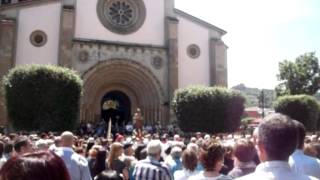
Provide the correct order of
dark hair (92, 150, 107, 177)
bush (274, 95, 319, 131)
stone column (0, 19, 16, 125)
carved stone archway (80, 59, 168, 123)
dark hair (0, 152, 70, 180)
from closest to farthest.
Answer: dark hair (0, 152, 70, 180)
dark hair (92, 150, 107, 177)
stone column (0, 19, 16, 125)
carved stone archway (80, 59, 168, 123)
bush (274, 95, 319, 131)

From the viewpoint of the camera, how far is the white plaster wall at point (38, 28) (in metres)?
32.2

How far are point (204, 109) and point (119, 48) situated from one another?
743 centimetres

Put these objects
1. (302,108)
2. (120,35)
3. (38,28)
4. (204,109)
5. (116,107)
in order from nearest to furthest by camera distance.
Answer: (204,109), (38,28), (120,35), (116,107), (302,108)

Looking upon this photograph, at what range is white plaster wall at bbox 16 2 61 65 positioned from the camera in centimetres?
3216

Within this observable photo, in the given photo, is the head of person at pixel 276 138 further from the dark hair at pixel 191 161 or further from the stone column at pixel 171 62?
the stone column at pixel 171 62

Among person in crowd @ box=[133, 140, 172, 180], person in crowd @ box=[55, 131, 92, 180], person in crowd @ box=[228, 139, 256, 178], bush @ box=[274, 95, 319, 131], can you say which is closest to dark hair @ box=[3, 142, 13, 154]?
person in crowd @ box=[55, 131, 92, 180]

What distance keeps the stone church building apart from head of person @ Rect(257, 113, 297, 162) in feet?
96.8

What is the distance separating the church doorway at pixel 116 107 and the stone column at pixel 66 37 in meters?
4.94

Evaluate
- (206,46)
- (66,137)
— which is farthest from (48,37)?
(66,137)

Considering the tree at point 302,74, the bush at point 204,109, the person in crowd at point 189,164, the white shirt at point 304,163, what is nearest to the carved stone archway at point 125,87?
the bush at point 204,109

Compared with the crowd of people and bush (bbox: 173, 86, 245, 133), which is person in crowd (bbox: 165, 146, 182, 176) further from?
bush (bbox: 173, 86, 245, 133)

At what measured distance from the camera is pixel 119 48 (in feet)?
111

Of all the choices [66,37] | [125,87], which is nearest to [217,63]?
[125,87]

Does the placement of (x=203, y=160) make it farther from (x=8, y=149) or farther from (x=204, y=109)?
(x=204, y=109)
